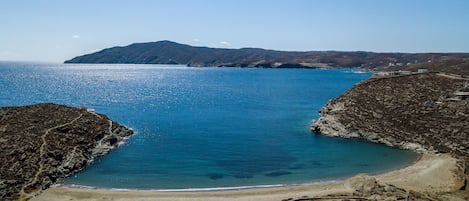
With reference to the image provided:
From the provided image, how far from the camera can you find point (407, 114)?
70.9 meters

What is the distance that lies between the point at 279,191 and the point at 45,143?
29.6 meters

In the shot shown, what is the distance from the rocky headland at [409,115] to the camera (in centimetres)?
5906

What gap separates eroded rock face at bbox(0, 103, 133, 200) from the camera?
41750 mm

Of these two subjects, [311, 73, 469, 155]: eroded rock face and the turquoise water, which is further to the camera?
[311, 73, 469, 155]: eroded rock face

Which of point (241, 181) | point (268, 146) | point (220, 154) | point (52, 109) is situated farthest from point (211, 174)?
point (52, 109)

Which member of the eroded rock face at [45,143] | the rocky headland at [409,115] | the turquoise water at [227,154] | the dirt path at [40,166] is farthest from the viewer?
the rocky headland at [409,115]

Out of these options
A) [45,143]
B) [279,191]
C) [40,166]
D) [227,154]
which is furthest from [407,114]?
[40,166]

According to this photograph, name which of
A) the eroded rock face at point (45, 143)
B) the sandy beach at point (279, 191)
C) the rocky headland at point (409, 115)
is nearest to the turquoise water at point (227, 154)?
the eroded rock face at point (45, 143)

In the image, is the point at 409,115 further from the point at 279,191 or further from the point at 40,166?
the point at 40,166

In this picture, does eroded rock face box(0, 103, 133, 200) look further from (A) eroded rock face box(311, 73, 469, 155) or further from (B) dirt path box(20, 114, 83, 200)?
(A) eroded rock face box(311, 73, 469, 155)

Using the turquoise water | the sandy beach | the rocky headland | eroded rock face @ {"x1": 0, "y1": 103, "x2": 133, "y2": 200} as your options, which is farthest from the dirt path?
the rocky headland

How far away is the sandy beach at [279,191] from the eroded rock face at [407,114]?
1367 centimetres

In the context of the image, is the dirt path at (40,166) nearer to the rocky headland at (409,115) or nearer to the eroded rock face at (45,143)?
the eroded rock face at (45,143)

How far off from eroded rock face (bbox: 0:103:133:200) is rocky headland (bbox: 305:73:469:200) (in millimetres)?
34671
